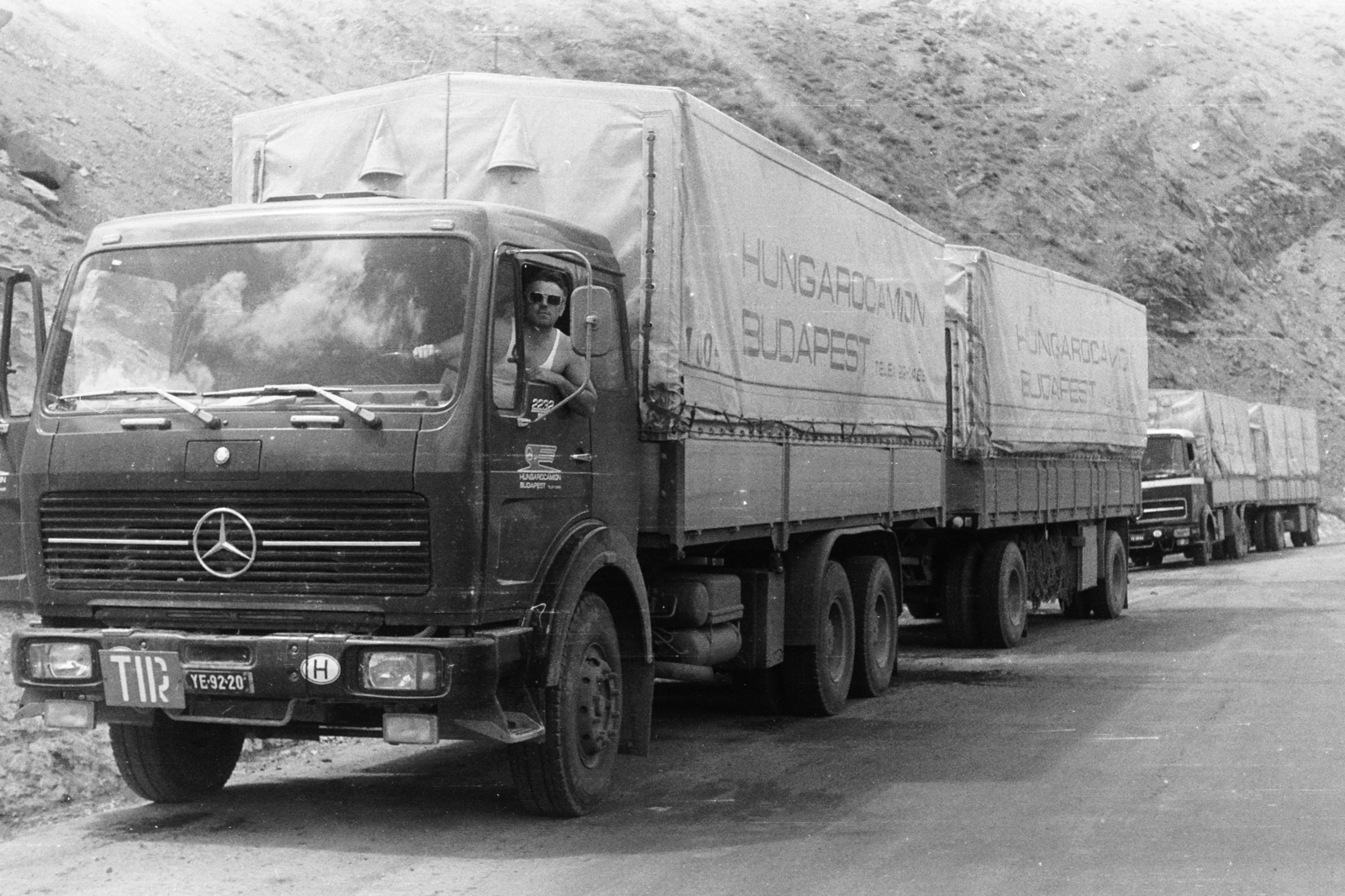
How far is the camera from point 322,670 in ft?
21.9

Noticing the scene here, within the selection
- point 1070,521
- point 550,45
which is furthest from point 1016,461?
point 550,45

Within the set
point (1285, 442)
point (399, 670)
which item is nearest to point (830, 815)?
point (399, 670)

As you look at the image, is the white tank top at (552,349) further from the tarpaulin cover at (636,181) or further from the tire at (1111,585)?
the tire at (1111,585)

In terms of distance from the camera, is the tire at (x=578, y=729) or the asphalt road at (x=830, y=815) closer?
the asphalt road at (x=830, y=815)

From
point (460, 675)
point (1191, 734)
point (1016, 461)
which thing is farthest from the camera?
point (1016, 461)

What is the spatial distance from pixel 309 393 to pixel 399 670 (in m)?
1.20

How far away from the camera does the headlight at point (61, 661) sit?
697cm

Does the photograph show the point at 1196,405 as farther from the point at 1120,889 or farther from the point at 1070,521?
the point at 1120,889

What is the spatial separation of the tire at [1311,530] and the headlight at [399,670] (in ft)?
126

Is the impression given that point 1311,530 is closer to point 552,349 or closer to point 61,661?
point 552,349

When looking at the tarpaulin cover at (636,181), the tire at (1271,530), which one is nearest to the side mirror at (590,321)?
the tarpaulin cover at (636,181)

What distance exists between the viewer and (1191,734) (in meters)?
10.0

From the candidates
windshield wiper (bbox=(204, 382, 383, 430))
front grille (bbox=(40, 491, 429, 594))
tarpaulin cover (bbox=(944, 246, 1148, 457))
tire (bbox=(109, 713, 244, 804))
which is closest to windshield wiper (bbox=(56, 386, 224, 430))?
windshield wiper (bbox=(204, 382, 383, 430))

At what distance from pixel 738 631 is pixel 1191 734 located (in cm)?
280
